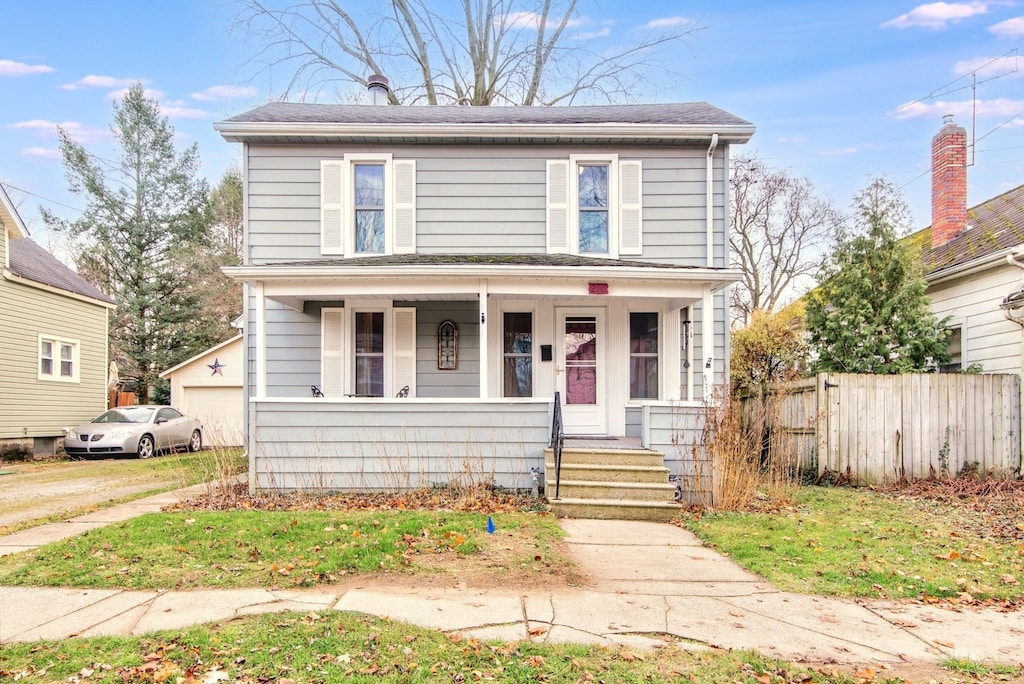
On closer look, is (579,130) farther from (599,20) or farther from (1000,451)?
(599,20)

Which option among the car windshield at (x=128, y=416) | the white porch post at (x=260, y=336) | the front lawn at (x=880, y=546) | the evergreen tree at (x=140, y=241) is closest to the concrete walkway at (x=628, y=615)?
the front lawn at (x=880, y=546)

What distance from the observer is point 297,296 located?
26.6ft

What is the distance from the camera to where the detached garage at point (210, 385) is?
16.6 m

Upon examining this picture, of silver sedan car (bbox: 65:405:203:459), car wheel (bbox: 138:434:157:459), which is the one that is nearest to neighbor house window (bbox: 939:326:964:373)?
silver sedan car (bbox: 65:405:203:459)

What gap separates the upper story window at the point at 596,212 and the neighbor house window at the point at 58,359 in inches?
536

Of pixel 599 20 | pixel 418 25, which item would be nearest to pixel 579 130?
pixel 599 20

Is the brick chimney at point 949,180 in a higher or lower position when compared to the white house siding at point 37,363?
higher

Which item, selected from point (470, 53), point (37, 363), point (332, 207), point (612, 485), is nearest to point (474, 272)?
point (612, 485)

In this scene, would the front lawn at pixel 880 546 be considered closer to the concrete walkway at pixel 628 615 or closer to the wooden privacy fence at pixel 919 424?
the concrete walkway at pixel 628 615

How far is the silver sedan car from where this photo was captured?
43.3 ft

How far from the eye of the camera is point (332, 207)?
9336 mm

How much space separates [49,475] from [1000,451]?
15.8 m

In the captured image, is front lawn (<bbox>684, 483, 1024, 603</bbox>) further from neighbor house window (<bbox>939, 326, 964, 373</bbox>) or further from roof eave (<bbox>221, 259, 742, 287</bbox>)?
neighbor house window (<bbox>939, 326, 964, 373</bbox>)

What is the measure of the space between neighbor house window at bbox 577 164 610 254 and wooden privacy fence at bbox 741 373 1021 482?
3519mm
